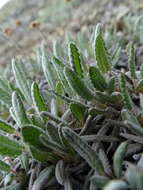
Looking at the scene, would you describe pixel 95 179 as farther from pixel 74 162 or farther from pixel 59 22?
pixel 59 22

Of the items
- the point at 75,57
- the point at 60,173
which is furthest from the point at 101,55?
the point at 60,173

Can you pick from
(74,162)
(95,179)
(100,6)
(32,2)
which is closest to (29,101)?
(74,162)

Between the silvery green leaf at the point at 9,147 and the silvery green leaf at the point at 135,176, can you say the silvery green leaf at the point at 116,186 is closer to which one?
the silvery green leaf at the point at 135,176

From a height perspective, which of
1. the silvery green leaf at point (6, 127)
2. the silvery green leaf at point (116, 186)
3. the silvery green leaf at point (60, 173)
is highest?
the silvery green leaf at point (6, 127)

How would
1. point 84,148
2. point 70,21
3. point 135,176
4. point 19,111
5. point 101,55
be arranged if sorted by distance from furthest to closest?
point 70,21, point 101,55, point 19,111, point 84,148, point 135,176

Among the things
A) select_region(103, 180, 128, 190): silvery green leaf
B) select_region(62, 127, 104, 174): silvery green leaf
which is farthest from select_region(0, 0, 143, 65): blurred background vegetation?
select_region(103, 180, 128, 190): silvery green leaf

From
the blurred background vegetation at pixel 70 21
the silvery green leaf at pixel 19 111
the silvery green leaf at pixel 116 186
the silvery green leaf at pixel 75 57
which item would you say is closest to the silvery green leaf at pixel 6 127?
the silvery green leaf at pixel 19 111

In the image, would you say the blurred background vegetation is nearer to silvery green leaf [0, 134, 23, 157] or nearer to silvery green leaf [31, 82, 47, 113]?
silvery green leaf [31, 82, 47, 113]

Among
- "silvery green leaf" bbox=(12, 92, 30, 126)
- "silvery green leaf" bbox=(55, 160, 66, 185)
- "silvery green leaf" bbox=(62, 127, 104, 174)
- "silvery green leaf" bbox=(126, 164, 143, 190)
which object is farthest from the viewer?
"silvery green leaf" bbox=(12, 92, 30, 126)

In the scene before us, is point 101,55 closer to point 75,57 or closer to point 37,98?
point 75,57

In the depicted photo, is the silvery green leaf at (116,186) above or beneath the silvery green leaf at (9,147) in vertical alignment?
beneath

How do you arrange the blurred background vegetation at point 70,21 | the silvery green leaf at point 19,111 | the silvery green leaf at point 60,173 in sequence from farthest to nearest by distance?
the blurred background vegetation at point 70,21 < the silvery green leaf at point 19,111 < the silvery green leaf at point 60,173
